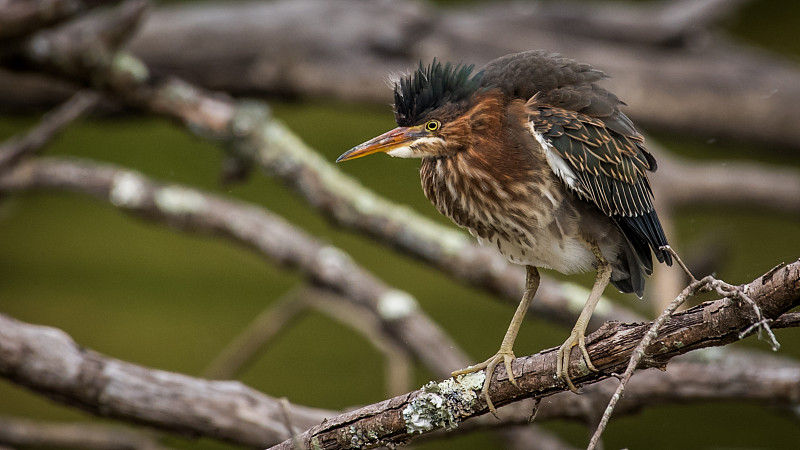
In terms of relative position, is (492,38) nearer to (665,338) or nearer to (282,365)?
(282,365)

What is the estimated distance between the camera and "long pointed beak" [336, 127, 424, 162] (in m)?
1.13

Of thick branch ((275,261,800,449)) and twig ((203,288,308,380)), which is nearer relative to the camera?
thick branch ((275,261,800,449))

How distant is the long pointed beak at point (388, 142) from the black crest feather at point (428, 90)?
2cm

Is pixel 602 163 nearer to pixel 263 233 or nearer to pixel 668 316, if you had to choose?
pixel 668 316

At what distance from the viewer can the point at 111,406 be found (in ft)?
4.89

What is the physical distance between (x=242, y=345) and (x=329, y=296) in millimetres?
378

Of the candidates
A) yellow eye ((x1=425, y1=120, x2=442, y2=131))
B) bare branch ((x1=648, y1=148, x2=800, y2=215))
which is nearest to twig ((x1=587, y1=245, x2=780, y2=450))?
yellow eye ((x1=425, y1=120, x2=442, y2=131))

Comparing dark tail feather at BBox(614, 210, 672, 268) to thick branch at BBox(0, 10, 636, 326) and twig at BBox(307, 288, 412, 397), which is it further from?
twig at BBox(307, 288, 412, 397)

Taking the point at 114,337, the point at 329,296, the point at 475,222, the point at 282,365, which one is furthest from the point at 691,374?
the point at 114,337

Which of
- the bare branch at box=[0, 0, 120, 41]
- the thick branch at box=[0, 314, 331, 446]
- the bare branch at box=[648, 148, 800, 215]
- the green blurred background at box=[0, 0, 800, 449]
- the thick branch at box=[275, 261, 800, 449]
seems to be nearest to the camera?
the thick branch at box=[275, 261, 800, 449]

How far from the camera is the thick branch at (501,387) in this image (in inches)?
39.3

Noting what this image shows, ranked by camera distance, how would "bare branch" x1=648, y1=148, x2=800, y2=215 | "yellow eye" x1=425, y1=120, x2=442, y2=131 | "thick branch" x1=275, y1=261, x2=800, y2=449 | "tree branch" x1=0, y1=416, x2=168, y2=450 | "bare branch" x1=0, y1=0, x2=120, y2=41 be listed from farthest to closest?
"bare branch" x1=648, y1=148, x2=800, y2=215 < "tree branch" x1=0, y1=416, x2=168, y2=450 < "bare branch" x1=0, y1=0, x2=120, y2=41 < "yellow eye" x1=425, y1=120, x2=442, y2=131 < "thick branch" x1=275, y1=261, x2=800, y2=449

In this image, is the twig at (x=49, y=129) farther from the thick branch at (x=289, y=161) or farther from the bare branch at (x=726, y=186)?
the bare branch at (x=726, y=186)

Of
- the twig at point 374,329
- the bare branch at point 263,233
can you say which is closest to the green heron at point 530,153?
the bare branch at point 263,233
